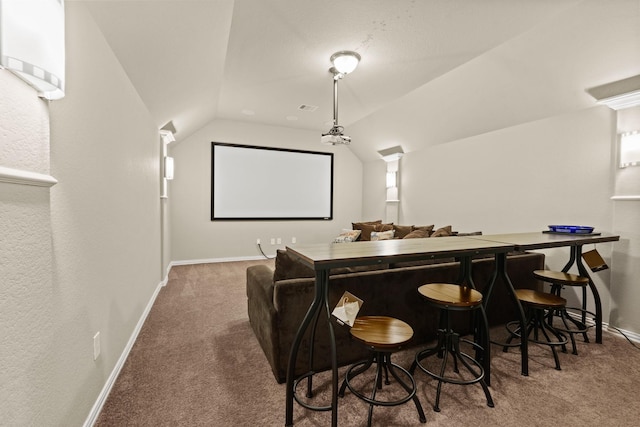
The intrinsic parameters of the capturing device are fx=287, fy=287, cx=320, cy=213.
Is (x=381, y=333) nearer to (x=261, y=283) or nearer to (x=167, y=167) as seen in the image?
(x=261, y=283)

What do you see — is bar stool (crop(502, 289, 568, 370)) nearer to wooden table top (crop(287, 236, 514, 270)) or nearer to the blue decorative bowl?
wooden table top (crop(287, 236, 514, 270))

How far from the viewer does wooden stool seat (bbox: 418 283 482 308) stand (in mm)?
1684

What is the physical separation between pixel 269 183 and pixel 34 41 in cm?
525

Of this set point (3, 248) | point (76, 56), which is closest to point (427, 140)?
point (76, 56)

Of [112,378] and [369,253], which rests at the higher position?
[369,253]

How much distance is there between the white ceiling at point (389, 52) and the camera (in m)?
2.14

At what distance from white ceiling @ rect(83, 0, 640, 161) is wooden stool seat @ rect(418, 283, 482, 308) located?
2.15m

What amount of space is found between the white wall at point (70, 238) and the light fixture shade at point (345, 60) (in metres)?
1.94

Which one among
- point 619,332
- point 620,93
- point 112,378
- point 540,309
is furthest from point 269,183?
point 619,332

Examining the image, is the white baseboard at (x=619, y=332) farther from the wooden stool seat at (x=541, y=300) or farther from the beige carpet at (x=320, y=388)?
the wooden stool seat at (x=541, y=300)

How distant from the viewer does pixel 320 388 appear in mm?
1827

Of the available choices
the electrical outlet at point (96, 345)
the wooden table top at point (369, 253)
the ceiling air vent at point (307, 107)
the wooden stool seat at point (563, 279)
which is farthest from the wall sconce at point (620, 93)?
the electrical outlet at point (96, 345)

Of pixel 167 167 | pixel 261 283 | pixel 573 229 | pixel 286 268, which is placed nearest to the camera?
pixel 286 268

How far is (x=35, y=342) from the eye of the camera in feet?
3.26
